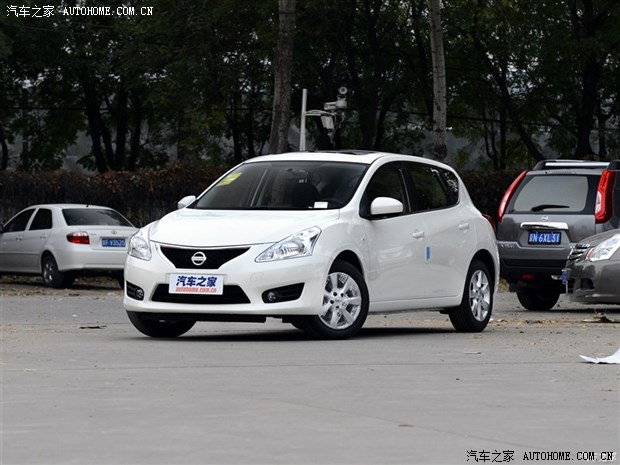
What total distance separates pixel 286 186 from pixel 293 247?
1247 mm

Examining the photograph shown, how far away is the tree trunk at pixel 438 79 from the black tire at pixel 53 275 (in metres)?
9.71

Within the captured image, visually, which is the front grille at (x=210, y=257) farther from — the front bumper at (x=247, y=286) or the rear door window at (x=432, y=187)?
the rear door window at (x=432, y=187)

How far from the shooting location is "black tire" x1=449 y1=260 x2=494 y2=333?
1559 cm

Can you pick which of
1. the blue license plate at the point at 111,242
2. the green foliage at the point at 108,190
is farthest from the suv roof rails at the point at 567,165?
the green foliage at the point at 108,190

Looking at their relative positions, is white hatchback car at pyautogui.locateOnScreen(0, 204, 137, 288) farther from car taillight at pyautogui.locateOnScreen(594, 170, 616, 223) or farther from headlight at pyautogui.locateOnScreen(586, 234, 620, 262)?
headlight at pyautogui.locateOnScreen(586, 234, 620, 262)

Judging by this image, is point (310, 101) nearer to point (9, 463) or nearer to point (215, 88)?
point (215, 88)

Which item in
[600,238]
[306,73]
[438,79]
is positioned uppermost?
[306,73]

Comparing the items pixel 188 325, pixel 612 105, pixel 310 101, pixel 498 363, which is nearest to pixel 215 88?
pixel 310 101

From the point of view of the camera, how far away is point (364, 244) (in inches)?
559

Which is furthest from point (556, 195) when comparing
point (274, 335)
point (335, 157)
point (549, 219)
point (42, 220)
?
point (42, 220)

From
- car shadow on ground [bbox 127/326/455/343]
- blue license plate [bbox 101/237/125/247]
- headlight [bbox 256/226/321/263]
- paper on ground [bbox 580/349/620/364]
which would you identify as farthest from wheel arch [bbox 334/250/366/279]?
blue license plate [bbox 101/237/125/247]

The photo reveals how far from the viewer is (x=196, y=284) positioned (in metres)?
13.3

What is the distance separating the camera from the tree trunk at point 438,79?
3481 centimetres

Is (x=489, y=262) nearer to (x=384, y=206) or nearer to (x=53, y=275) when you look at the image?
(x=384, y=206)
